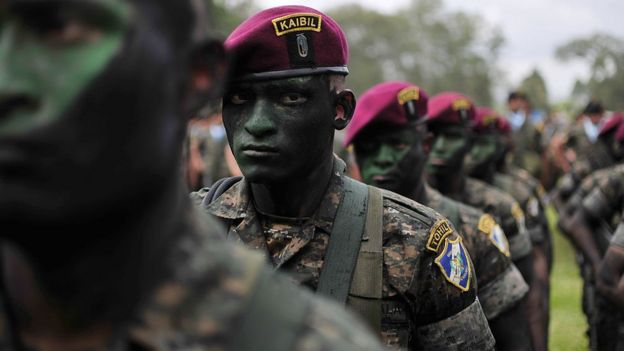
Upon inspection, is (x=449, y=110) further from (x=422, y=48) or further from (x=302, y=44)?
(x=422, y=48)

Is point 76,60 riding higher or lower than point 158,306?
higher

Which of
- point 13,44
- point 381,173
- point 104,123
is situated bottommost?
point 381,173

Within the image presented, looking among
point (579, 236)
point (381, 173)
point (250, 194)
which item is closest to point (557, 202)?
point (579, 236)

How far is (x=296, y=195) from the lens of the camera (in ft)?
11.4

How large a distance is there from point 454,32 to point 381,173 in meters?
52.7

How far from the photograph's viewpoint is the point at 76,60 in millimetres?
1379

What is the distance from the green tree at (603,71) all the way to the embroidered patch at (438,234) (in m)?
21.1

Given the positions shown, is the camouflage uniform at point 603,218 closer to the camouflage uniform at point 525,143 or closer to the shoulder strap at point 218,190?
the shoulder strap at point 218,190

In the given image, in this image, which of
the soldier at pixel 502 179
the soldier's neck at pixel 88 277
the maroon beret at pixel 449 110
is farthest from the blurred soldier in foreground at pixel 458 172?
the soldier's neck at pixel 88 277

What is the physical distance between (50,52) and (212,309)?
1.57 feet

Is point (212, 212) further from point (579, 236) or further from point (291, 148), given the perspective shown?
point (579, 236)

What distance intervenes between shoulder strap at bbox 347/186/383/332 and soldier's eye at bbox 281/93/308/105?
501 mm

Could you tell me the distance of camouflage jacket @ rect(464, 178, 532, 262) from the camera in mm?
6445

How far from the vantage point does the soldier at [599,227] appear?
7414mm
